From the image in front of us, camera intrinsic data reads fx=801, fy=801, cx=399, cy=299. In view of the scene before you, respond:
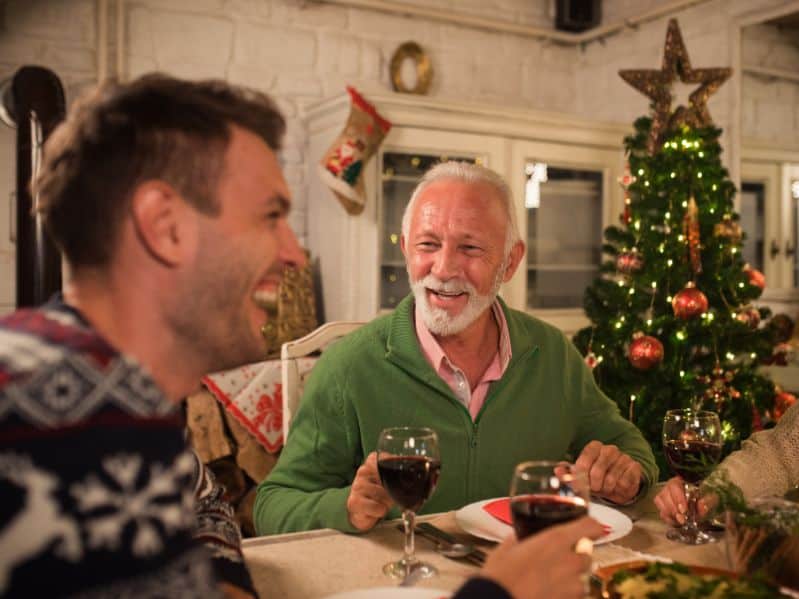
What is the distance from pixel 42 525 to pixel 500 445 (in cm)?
116

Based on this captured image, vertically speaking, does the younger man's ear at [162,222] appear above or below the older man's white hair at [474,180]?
below

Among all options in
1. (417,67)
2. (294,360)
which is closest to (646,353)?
(294,360)

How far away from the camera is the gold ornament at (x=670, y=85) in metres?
3.21

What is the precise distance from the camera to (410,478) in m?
1.11

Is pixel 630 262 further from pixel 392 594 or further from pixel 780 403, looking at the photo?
pixel 392 594

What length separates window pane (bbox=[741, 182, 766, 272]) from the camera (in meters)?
3.67

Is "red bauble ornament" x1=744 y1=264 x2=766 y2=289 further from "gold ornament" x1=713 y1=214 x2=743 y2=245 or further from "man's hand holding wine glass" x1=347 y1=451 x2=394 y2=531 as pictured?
"man's hand holding wine glass" x1=347 y1=451 x2=394 y2=531

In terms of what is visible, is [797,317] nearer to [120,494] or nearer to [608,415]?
[608,415]

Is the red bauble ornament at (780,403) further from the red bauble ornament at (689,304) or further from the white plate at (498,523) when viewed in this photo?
the white plate at (498,523)

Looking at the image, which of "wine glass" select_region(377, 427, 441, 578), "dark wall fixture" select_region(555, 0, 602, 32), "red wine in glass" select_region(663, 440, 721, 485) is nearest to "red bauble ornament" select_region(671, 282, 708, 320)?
"red wine in glass" select_region(663, 440, 721, 485)

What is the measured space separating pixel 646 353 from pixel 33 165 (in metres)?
2.20

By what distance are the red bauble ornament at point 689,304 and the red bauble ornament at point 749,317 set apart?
21 centimetres

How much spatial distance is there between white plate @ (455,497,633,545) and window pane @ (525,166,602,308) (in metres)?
2.56

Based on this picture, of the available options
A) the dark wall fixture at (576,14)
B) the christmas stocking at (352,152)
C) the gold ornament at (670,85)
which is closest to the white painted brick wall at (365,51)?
the dark wall fixture at (576,14)
